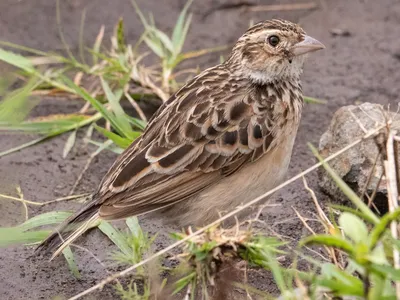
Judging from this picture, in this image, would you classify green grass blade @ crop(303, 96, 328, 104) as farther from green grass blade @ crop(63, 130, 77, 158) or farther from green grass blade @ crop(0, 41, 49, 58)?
green grass blade @ crop(0, 41, 49, 58)

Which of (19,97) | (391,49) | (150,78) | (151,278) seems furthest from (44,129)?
(391,49)

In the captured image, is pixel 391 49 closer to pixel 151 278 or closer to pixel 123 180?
pixel 123 180

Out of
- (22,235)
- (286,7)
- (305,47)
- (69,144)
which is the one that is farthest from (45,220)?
(286,7)

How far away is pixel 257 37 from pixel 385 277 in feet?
6.99

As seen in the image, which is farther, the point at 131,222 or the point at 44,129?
the point at 44,129

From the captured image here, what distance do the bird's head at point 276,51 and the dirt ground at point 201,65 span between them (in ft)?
2.92

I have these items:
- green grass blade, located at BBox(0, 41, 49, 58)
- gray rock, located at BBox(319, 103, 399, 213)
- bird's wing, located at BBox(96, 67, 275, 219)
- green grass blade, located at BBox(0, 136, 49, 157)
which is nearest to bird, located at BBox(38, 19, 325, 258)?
bird's wing, located at BBox(96, 67, 275, 219)

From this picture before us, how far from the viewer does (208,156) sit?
482 cm

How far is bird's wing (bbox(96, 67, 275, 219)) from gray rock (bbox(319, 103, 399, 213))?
0.66 meters

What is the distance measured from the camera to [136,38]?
7.71m

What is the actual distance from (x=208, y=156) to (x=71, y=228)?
0.86m

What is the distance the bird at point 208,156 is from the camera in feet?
15.6

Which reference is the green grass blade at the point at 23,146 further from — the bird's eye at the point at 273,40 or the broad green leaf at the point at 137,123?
the bird's eye at the point at 273,40

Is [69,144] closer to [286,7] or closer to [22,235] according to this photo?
[22,235]
